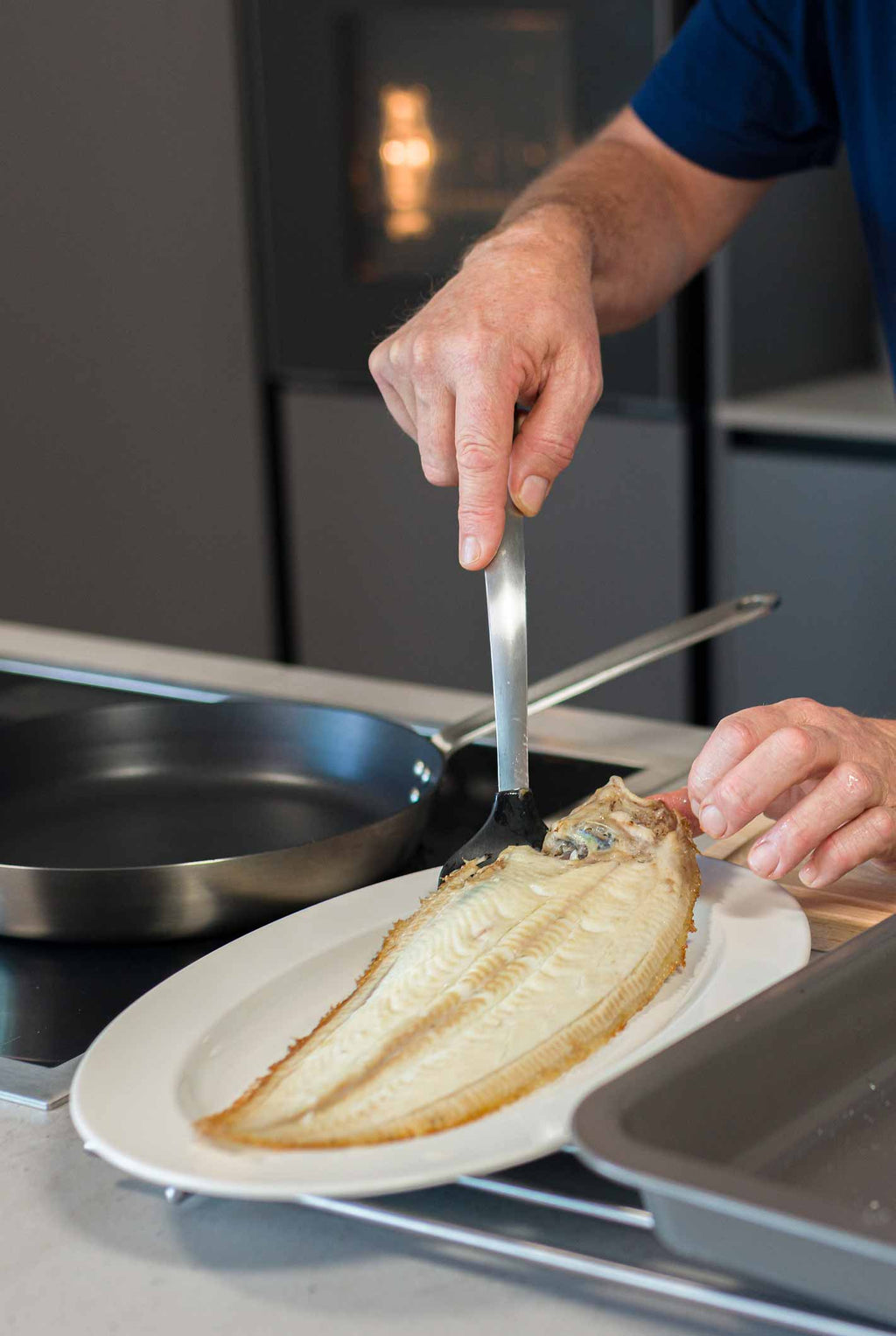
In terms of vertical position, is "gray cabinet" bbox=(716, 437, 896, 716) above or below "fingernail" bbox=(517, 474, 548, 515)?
below

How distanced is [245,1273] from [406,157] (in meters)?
2.66

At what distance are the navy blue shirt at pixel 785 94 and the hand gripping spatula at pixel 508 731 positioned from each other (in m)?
0.84

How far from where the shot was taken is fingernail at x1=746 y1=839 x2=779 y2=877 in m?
0.82

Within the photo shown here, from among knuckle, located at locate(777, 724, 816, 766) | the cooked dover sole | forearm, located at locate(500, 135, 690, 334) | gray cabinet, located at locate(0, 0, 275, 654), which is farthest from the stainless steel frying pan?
gray cabinet, located at locate(0, 0, 275, 654)

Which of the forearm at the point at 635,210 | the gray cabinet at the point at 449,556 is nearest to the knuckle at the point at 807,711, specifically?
the forearm at the point at 635,210

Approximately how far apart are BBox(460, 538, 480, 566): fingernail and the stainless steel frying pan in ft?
0.47

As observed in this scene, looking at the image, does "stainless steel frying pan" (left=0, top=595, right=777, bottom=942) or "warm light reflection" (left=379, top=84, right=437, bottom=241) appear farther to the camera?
"warm light reflection" (left=379, top=84, right=437, bottom=241)

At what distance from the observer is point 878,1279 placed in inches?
20.4

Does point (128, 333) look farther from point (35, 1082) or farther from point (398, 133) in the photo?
point (35, 1082)

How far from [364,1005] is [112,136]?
261 cm

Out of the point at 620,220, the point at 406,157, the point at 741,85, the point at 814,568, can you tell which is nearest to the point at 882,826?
the point at 620,220

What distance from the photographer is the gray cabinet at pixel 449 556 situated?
285 centimetres

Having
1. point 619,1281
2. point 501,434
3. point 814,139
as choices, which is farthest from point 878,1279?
point 814,139

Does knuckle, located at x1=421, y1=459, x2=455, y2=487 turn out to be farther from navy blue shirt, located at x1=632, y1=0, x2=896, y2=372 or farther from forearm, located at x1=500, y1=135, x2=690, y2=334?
navy blue shirt, located at x1=632, y1=0, x2=896, y2=372
